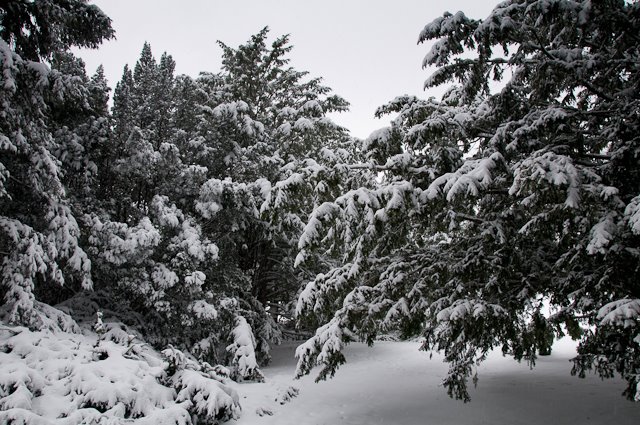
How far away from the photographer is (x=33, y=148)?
25.4 ft

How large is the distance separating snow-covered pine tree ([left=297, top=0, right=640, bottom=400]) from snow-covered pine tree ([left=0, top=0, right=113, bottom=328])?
16.8 feet

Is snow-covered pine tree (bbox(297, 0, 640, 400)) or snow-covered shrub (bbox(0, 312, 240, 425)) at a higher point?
Answer: snow-covered pine tree (bbox(297, 0, 640, 400))

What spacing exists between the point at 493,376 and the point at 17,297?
1107cm

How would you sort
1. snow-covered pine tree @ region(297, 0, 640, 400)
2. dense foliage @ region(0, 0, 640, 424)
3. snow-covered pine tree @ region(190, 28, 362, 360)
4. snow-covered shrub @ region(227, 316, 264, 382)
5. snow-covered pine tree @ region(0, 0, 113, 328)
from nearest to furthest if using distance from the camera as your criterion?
snow-covered pine tree @ region(297, 0, 640, 400) < dense foliage @ region(0, 0, 640, 424) < snow-covered pine tree @ region(0, 0, 113, 328) < snow-covered shrub @ region(227, 316, 264, 382) < snow-covered pine tree @ region(190, 28, 362, 360)

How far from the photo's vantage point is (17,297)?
7305mm

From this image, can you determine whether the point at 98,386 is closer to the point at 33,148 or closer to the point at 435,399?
the point at 33,148

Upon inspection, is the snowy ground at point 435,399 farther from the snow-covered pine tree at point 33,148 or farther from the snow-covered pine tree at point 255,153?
the snow-covered pine tree at point 33,148

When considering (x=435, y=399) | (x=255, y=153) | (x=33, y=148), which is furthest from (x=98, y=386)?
(x=255, y=153)

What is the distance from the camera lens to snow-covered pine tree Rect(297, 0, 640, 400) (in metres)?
4.52

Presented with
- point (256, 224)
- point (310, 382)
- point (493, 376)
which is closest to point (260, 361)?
point (310, 382)

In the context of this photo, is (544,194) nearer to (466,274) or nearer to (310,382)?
(466,274)

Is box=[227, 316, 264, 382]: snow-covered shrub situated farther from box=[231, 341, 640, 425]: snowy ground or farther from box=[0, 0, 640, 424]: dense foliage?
box=[231, 341, 640, 425]: snowy ground

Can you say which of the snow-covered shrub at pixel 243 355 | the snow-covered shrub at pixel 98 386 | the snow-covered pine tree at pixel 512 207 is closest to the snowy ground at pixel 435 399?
the snow-covered shrub at pixel 243 355

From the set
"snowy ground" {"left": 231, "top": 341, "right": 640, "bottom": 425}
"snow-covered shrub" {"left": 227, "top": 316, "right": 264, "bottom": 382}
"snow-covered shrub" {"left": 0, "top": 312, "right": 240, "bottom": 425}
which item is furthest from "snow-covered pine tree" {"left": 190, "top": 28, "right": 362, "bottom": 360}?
"snow-covered shrub" {"left": 0, "top": 312, "right": 240, "bottom": 425}
